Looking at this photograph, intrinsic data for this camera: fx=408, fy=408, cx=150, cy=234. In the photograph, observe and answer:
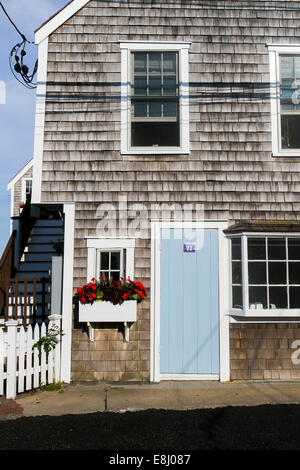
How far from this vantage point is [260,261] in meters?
6.82

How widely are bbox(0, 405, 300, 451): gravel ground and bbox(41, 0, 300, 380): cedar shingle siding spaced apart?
2.03 metres

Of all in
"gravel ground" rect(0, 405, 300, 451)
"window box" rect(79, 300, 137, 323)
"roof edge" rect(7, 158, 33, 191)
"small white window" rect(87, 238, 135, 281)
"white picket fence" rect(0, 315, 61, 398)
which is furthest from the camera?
"roof edge" rect(7, 158, 33, 191)

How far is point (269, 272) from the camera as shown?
6.85 metres

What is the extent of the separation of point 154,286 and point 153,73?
12.8 feet

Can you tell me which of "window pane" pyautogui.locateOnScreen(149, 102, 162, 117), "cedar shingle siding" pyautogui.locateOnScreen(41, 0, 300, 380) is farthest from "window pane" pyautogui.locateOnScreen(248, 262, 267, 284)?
"window pane" pyautogui.locateOnScreen(149, 102, 162, 117)

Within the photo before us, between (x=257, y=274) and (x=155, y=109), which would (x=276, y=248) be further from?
(x=155, y=109)

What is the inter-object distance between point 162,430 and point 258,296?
10.4 feet

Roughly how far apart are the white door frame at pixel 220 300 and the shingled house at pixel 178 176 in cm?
2

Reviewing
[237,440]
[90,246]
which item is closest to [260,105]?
[90,246]

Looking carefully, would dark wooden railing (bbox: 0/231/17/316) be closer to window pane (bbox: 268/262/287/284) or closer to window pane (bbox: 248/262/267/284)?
window pane (bbox: 248/262/267/284)

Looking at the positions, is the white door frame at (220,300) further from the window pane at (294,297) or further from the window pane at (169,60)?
the window pane at (169,60)

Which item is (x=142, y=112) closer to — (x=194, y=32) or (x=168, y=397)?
(x=194, y=32)

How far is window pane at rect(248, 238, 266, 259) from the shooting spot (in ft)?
22.5

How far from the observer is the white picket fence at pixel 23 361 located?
18.7 feet
